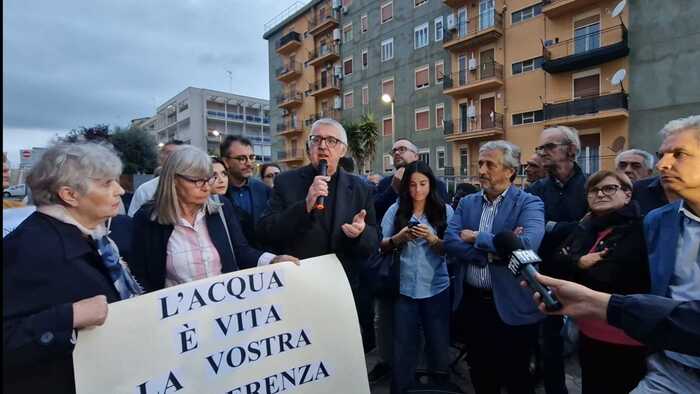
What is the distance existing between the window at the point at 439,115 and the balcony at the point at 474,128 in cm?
102

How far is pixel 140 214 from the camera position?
7.48 feet

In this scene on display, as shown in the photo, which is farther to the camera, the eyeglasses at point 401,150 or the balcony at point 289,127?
the balcony at point 289,127

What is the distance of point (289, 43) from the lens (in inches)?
1292

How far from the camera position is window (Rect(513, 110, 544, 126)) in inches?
723

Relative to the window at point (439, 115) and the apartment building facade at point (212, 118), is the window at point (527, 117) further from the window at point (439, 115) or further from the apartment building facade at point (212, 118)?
the apartment building facade at point (212, 118)

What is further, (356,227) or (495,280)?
(495,280)

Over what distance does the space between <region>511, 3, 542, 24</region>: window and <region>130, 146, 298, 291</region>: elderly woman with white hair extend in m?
20.5

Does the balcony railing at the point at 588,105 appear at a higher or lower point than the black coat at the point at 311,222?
higher

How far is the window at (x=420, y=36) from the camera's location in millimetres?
23141

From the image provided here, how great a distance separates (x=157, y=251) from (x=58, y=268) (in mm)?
668

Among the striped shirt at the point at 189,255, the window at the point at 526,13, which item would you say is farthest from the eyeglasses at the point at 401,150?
the window at the point at 526,13

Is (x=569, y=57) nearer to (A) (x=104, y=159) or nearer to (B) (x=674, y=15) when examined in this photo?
(B) (x=674, y=15)

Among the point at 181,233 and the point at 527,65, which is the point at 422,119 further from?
the point at 181,233

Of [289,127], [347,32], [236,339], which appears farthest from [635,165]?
[289,127]
